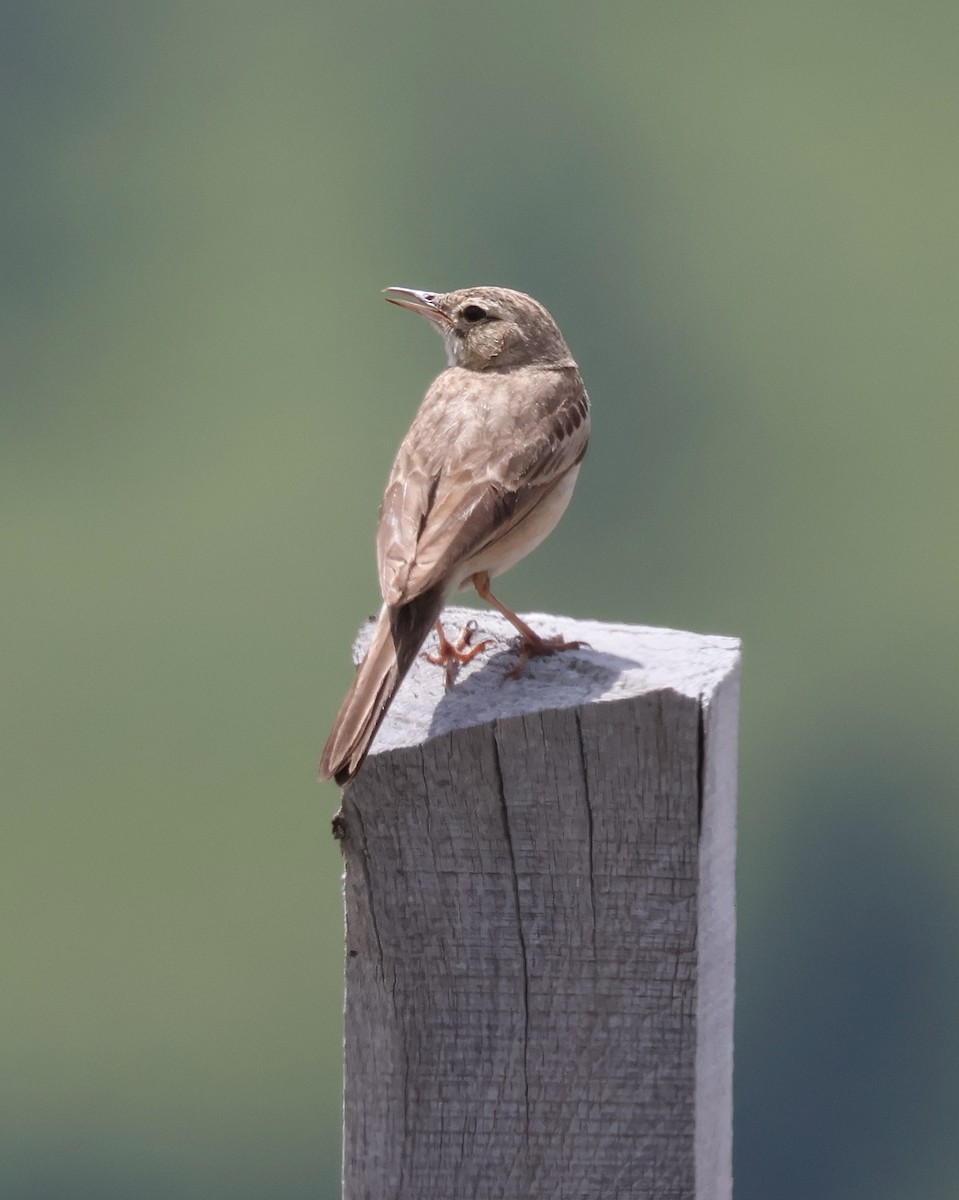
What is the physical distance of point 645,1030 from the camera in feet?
8.53

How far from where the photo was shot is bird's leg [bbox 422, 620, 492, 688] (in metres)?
3.33

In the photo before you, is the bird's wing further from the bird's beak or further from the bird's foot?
the bird's beak

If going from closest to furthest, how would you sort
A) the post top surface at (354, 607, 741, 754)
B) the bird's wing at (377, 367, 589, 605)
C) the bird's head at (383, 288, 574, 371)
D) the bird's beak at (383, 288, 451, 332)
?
the post top surface at (354, 607, 741, 754), the bird's wing at (377, 367, 589, 605), the bird's head at (383, 288, 574, 371), the bird's beak at (383, 288, 451, 332)

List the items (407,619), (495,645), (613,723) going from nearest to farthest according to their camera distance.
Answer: (613,723)
(407,619)
(495,645)

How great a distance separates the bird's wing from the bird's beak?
1.44 ft

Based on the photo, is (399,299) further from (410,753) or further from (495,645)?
(410,753)

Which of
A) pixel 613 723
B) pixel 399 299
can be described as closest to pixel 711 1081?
pixel 613 723

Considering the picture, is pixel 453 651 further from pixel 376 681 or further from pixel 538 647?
pixel 376 681

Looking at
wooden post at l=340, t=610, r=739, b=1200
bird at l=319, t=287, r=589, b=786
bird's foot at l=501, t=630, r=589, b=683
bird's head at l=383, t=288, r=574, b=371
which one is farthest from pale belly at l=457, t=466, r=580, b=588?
wooden post at l=340, t=610, r=739, b=1200

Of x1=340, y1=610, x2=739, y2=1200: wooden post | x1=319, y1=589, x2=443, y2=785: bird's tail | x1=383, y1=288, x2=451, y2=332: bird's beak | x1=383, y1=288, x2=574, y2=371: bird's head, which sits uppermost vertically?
x1=383, y1=288, x2=451, y2=332: bird's beak

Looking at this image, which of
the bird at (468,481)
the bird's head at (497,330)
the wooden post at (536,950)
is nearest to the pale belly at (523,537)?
the bird at (468,481)

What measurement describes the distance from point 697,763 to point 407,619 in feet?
2.97

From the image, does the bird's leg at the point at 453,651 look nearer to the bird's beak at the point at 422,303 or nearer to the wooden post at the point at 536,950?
the wooden post at the point at 536,950

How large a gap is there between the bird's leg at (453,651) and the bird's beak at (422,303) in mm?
1487
